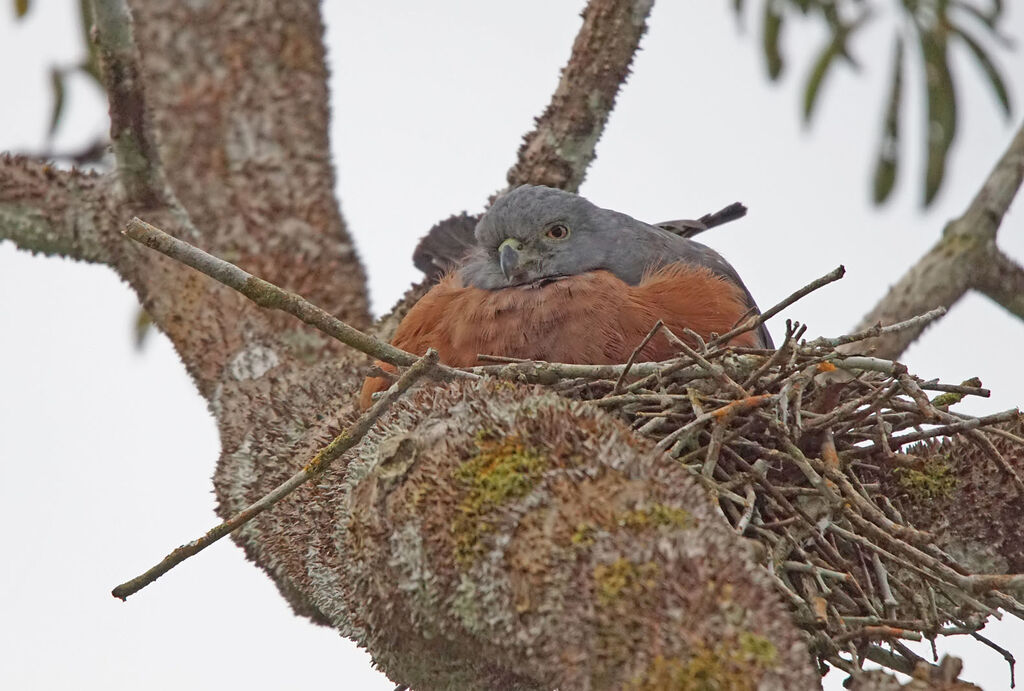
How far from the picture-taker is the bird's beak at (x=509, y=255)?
3.92 metres

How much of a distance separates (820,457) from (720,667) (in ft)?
4.67

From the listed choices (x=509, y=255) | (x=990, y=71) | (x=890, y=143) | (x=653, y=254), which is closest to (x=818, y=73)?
(x=890, y=143)

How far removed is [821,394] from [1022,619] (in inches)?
31.3

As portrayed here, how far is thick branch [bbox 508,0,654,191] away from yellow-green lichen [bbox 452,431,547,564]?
2202mm

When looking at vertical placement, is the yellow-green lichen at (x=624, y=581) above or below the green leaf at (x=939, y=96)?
below

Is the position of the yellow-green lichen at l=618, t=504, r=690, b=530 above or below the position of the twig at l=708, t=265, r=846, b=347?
below

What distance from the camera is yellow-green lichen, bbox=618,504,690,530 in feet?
6.01

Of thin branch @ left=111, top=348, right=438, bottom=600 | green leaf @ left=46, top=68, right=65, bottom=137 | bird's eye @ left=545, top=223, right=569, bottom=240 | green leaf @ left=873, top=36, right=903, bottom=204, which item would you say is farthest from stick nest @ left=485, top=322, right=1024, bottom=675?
green leaf @ left=46, top=68, right=65, bottom=137

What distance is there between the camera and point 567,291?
363 centimetres

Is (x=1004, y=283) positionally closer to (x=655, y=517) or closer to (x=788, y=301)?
(x=788, y=301)

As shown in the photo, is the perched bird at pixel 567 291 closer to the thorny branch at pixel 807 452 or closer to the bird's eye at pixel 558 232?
the bird's eye at pixel 558 232

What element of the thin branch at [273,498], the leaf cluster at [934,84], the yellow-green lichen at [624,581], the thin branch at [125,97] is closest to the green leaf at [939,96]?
the leaf cluster at [934,84]

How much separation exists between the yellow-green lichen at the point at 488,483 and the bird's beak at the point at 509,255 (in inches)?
72.0

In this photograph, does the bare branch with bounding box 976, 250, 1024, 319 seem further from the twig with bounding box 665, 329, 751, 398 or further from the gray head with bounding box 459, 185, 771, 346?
the twig with bounding box 665, 329, 751, 398
